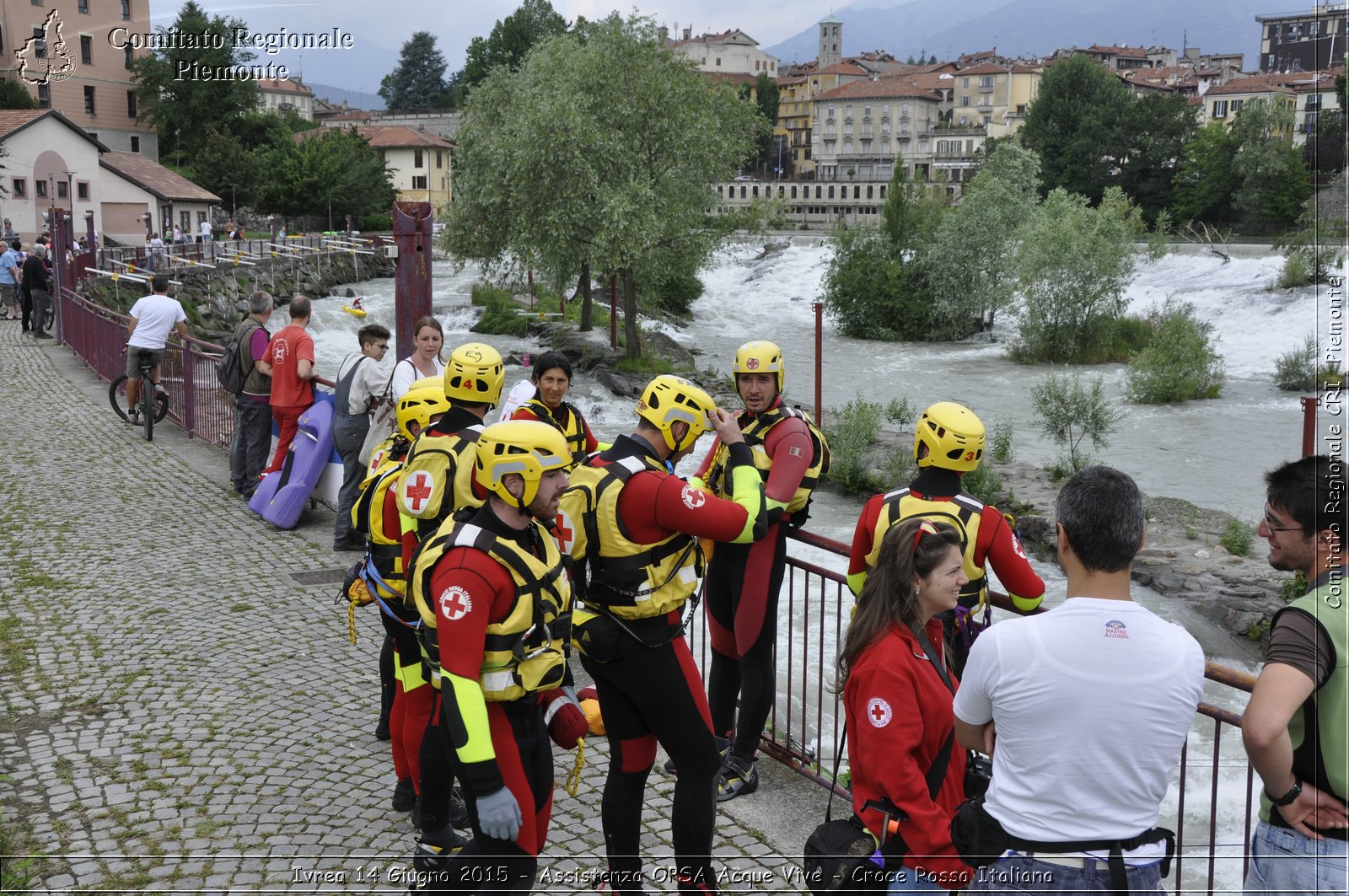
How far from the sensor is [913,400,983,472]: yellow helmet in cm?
457

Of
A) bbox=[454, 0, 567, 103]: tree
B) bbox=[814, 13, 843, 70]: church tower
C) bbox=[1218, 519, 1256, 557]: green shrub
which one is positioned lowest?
bbox=[1218, 519, 1256, 557]: green shrub

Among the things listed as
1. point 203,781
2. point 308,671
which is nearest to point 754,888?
point 203,781

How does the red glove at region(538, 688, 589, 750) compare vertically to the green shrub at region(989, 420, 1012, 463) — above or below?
above

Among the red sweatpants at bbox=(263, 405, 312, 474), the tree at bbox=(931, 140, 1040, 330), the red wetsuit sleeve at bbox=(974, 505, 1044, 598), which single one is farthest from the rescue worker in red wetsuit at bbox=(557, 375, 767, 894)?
the tree at bbox=(931, 140, 1040, 330)

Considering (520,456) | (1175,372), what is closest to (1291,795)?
(520,456)

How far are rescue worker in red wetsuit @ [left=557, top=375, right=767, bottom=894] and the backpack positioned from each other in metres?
8.02

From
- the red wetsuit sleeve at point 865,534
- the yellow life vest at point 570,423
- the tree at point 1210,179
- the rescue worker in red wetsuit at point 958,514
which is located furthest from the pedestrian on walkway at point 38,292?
the tree at point 1210,179

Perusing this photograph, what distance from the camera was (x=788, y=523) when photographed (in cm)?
556

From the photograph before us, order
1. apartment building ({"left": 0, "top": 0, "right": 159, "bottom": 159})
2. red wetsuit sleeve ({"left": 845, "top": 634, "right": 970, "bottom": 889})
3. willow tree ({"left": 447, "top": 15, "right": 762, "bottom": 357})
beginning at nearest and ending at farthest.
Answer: red wetsuit sleeve ({"left": 845, "top": 634, "right": 970, "bottom": 889}) < willow tree ({"left": 447, "top": 15, "right": 762, "bottom": 357}) < apartment building ({"left": 0, "top": 0, "right": 159, "bottom": 159})

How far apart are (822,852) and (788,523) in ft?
7.53

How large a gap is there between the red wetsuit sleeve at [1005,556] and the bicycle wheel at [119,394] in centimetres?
1436

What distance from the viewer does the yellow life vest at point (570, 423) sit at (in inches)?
252

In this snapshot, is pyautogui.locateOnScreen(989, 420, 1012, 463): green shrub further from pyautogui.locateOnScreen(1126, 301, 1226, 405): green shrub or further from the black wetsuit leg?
the black wetsuit leg

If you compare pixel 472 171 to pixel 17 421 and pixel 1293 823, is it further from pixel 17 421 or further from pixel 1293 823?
pixel 1293 823
